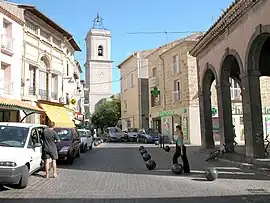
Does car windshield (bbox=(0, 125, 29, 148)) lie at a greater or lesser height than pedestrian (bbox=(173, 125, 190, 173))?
greater

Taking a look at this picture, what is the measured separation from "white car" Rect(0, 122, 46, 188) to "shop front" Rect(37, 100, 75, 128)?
1504 cm

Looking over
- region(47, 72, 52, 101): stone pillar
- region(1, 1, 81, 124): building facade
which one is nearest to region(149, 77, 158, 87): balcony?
region(1, 1, 81, 124): building facade

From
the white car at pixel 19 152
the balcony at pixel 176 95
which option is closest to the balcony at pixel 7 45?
the white car at pixel 19 152

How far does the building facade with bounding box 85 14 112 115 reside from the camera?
78.4m

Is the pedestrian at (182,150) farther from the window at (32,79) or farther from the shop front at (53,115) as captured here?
the window at (32,79)

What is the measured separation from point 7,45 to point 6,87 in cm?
273

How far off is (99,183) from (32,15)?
1990 centimetres

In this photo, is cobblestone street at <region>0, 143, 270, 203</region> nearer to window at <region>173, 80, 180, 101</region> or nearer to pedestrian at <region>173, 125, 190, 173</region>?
pedestrian at <region>173, 125, 190, 173</region>

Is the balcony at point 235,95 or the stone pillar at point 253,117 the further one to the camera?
the balcony at point 235,95

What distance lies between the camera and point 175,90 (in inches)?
1485

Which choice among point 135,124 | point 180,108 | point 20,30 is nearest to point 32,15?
point 20,30

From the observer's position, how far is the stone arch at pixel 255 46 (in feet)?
45.2

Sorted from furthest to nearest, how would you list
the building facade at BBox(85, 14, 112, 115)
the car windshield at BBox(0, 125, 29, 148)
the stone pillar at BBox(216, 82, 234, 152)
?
the building facade at BBox(85, 14, 112, 115) < the stone pillar at BBox(216, 82, 234, 152) < the car windshield at BBox(0, 125, 29, 148)

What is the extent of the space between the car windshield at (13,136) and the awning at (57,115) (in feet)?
50.9
